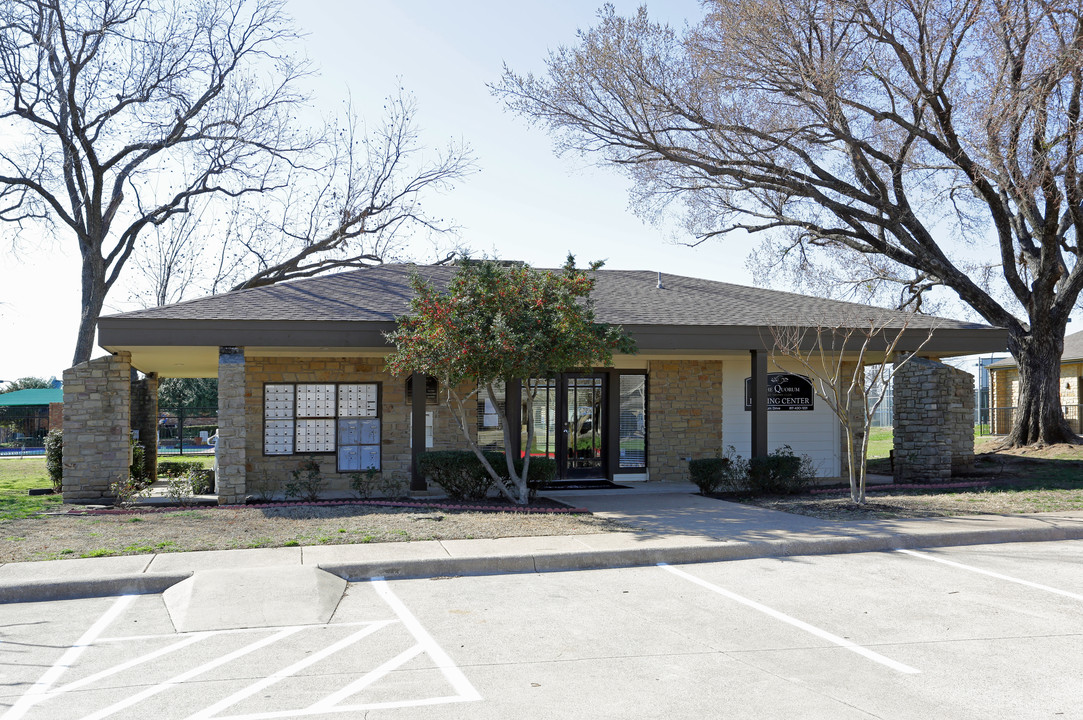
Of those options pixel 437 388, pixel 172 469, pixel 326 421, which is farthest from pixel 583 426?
pixel 172 469

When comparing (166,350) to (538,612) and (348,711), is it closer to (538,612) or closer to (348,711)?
(538,612)

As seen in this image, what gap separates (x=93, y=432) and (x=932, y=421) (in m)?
14.5

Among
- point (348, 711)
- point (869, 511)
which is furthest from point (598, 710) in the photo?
point (869, 511)

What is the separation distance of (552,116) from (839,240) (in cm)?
907

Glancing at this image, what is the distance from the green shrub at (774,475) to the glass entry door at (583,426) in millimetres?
3264

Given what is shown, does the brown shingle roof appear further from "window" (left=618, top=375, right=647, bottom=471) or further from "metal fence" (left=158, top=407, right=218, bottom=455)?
"metal fence" (left=158, top=407, right=218, bottom=455)

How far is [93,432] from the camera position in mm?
13242

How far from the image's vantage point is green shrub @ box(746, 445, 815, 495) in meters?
13.7

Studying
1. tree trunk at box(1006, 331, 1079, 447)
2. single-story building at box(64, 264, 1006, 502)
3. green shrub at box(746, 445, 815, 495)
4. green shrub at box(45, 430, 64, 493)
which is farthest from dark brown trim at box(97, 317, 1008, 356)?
tree trunk at box(1006, 331, 1079, 447)

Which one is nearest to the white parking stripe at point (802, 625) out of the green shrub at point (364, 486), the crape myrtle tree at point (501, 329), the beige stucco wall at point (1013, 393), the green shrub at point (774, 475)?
the crape myrtle tree at point (501, 329)

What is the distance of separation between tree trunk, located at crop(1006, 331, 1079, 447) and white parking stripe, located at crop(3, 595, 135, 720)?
780 inches

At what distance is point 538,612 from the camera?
6.62 metres

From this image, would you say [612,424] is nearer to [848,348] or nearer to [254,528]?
[848,348]

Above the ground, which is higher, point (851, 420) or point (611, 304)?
point (611, 304)
